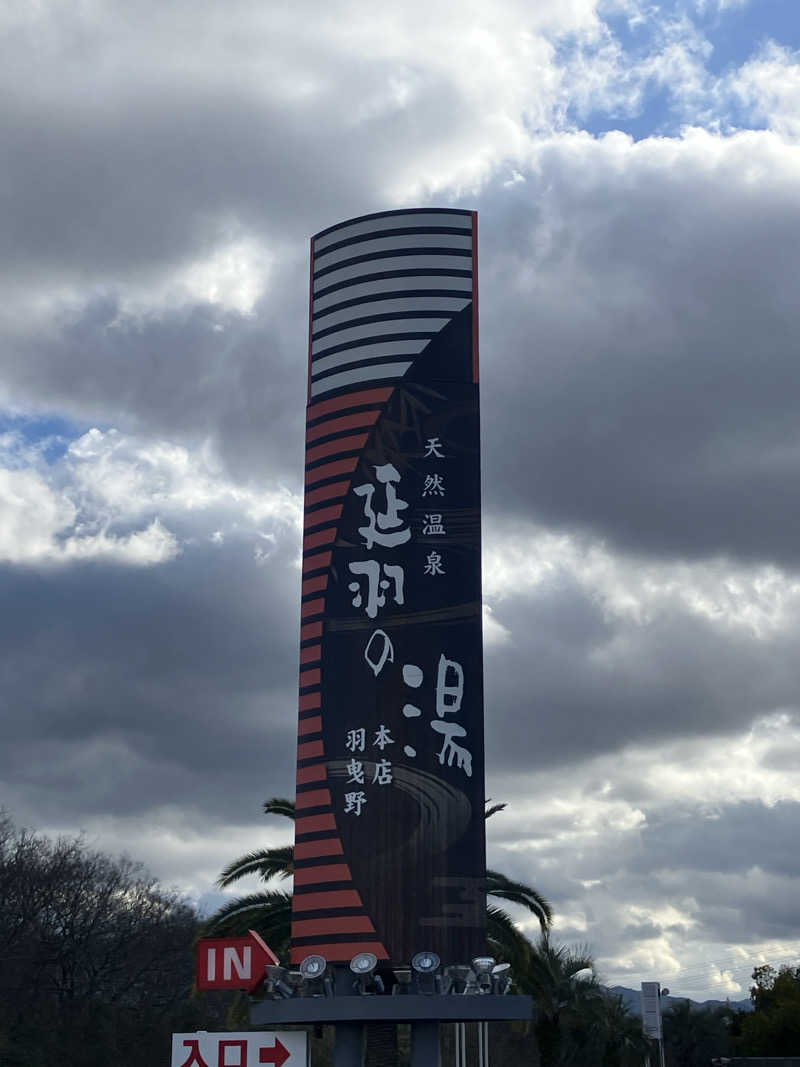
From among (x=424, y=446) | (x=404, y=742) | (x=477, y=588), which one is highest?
(x=424, y=446)

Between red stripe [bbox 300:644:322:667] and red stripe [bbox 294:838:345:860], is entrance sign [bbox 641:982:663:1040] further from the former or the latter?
red stripe [bbox 300:644:322:667]

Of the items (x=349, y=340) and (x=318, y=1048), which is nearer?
(x=349, y=340)

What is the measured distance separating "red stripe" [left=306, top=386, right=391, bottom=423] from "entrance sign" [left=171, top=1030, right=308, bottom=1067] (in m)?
23.3

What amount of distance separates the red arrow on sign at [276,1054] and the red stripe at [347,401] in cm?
2348

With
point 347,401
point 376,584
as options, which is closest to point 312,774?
point 376,584

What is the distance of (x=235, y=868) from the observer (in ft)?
174

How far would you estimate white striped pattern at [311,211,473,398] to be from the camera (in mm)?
48625

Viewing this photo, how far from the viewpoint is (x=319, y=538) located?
156 feet

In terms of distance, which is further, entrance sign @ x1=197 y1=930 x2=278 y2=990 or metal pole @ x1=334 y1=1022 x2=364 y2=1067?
metal pole @ x1=334 y1=1022 x2=364 y2=1067

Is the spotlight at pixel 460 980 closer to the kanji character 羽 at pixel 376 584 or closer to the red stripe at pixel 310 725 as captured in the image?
the red stripe at pixel 310 725

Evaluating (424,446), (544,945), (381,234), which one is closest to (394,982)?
(424,446)

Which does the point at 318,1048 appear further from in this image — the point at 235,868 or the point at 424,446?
the point at 424,446

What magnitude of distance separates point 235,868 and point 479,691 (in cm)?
1419

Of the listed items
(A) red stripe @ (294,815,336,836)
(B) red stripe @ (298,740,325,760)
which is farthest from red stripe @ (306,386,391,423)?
(A) red stripe @ (294,815,336,836)
